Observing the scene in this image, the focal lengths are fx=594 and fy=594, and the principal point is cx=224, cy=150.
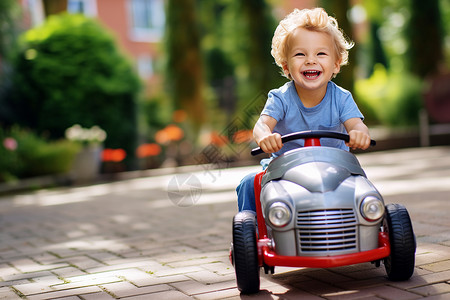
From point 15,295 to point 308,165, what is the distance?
5.30 ft

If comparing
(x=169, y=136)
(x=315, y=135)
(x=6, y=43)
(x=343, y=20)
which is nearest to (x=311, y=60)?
(x=315, y=135)

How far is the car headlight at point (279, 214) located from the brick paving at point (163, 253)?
376 mm

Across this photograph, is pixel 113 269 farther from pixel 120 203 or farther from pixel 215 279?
pixel 120 203

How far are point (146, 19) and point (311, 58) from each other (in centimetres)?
2544

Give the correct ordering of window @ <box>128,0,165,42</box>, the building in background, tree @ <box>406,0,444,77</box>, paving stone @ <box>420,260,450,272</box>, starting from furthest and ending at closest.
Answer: window @ <box>128,0,165,42</box>, the building in background, tree @ <box>406,0,444,77</box>, paving stone @ <box>420,260,450,272</box>

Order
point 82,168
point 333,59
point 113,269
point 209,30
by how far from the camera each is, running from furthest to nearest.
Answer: point 209,30 < point 82,168 < point 113,269 < point 333,59

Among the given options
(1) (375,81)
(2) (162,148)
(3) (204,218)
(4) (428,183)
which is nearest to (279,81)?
(2) (162,148)

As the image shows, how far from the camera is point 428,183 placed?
7.08 metres

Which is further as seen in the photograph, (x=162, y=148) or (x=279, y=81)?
(x=279, y=81)

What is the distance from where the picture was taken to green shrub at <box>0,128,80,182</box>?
10.2 metres

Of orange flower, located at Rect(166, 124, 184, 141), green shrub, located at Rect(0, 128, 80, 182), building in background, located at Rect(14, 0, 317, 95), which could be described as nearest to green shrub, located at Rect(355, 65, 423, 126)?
orange flower, located at Rect(166, 124, 184, 141)

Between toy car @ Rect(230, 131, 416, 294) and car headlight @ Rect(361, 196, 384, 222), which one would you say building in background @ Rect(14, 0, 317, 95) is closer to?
toy car @ Rect(230, 131, 416, 294)

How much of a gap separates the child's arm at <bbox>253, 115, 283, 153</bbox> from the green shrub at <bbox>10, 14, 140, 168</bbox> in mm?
8903

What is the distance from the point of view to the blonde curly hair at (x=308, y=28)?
9.67 ft
